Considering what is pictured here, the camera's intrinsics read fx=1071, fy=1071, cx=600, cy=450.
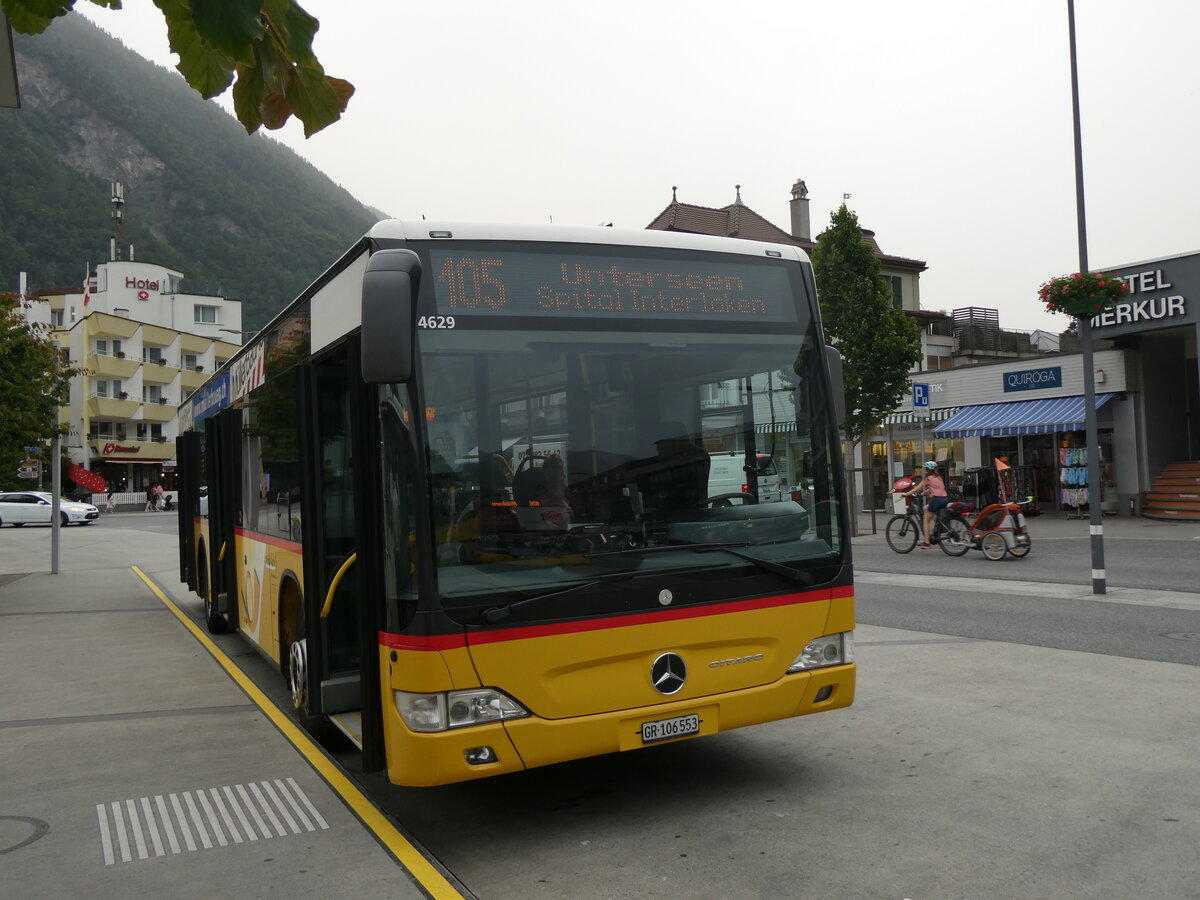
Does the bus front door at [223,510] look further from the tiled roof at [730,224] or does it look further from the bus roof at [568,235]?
the tiled roof at [730,224]

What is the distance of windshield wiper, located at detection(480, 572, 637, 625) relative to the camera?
4531mm

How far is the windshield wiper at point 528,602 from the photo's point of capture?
4531 mm

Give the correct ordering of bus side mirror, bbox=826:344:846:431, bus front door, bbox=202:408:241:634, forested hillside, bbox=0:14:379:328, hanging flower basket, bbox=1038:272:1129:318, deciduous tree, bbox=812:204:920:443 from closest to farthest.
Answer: bus side mirror, bbox=826:344:846:431 < bus front door, bbox=202:408:241:634 < hanging flower basket, bbox=1038:272:1129:318 < deciduous tree, bbox=812:204:920:443 < forested hillside, bbox=0:14:379:328

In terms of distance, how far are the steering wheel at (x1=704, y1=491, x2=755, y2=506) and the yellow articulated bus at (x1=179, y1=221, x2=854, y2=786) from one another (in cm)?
1

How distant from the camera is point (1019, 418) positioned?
97.3 feet

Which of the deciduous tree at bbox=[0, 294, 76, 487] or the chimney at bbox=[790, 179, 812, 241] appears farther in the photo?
the chimney at bbox=[790, 179, 812, 241]

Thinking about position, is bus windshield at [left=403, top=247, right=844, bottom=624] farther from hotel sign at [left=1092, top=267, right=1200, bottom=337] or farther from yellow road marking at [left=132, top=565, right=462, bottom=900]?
hotel sign at [left=1092, top=267, right=1200, bottom=337]

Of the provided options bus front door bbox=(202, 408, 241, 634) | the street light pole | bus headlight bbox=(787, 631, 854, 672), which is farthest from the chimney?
bus headlight bbox=(787, 631, 854, 672)

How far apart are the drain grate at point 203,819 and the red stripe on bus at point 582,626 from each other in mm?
1171

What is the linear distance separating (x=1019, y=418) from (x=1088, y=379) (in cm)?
1779

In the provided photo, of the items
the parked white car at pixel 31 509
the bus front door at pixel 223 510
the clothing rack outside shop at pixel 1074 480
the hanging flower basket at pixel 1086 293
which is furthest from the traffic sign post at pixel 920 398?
the parked white car at pixel 31 509

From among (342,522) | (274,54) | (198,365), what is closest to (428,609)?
(342,522)

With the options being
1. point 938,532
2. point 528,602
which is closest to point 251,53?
point 528,602

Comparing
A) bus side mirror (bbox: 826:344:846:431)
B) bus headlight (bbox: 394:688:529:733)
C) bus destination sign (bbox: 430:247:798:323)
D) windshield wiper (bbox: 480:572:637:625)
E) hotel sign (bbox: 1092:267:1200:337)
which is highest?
hotel sign (bbox: 1092:267:1200:337)
